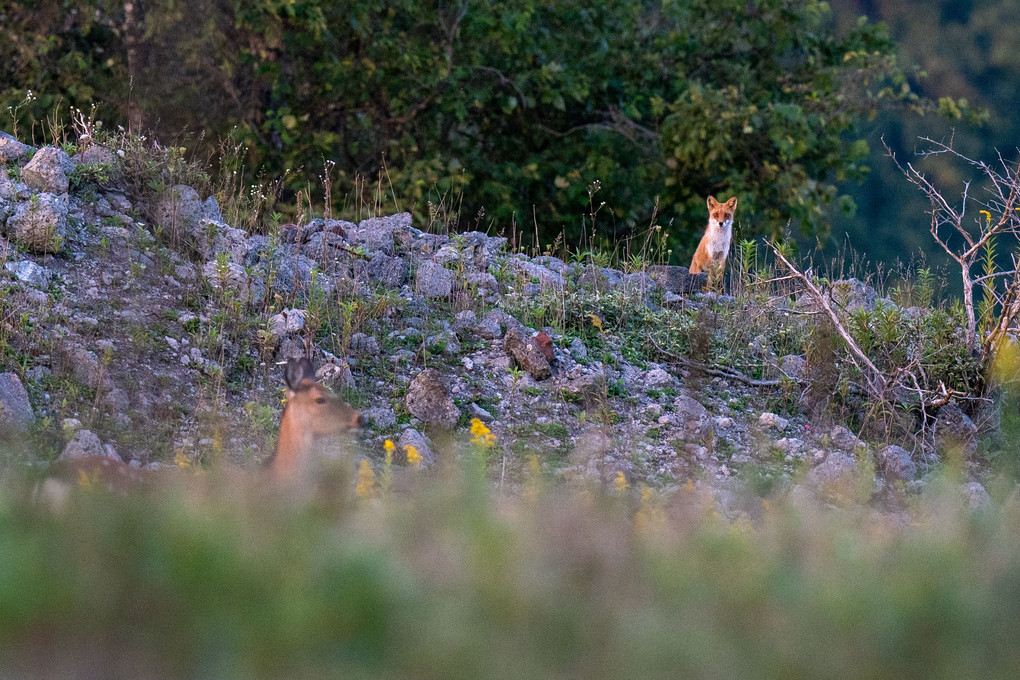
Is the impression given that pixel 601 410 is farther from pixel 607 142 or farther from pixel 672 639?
pixel 607 142

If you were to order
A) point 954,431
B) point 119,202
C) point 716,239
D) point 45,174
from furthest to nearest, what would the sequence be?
point 716,239 < point 119,202 < point 45,174 < point 954,431

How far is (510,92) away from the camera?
17156 mm

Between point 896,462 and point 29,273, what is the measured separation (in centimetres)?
631

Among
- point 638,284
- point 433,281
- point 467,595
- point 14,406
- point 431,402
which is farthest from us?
point 638,284

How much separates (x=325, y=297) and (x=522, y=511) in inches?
215

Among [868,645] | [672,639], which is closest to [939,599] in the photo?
[868,645]

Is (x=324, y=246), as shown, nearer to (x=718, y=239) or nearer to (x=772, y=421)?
(x=772, y=421)

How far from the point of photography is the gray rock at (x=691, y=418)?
7.50 metres

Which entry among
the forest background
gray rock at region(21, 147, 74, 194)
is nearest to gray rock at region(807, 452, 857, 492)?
gray rock at region(21, 147, 74, 194)

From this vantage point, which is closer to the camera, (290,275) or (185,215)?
(290,275)

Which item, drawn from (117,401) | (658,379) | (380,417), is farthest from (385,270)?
(117,401)

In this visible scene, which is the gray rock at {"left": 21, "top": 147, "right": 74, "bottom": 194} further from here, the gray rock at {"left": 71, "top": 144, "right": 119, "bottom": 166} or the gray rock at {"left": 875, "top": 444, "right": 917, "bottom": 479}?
the gray rock at {"left": 875, "top": 444, "right": 917, "bottom": 479}

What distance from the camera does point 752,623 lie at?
8.70 feet

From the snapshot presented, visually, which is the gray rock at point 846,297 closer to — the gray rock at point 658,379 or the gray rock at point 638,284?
the gray rock at point 658,379
